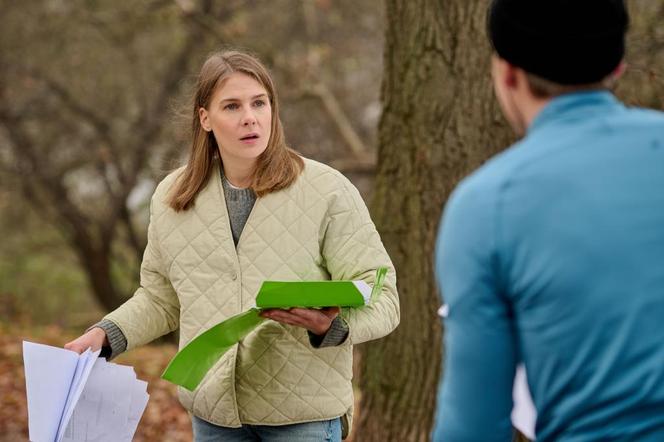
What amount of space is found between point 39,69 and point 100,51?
0.76 meters

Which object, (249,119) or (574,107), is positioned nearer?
(574,107)

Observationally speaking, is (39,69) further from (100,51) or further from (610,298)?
(610,298)

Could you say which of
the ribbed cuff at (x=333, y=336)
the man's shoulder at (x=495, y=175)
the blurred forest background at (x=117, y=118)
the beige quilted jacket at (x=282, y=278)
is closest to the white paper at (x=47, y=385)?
the beige quilted jacket at (x=282, y=278)

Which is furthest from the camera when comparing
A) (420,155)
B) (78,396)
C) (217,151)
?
(420,155)

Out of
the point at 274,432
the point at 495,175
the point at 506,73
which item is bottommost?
the point at 274,432

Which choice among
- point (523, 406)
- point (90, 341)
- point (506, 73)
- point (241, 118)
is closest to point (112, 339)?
point (90, 341)

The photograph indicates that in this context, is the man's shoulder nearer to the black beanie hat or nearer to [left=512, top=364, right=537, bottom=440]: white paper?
the black beanie hat

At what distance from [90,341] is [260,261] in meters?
0.61

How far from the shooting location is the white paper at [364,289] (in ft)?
8.91

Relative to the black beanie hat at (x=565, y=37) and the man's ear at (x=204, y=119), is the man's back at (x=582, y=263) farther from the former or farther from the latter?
the man's ear at (x=204, y=119)

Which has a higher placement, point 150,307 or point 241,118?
point 241,118

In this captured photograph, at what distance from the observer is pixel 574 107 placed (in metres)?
1.76

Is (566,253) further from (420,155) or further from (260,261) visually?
(420,155)

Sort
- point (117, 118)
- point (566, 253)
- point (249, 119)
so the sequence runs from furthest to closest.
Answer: point (117, 118) → point (249, 119) → point (566, 253)
